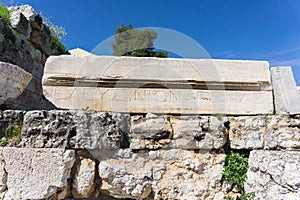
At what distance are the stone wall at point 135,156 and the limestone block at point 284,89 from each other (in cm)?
65

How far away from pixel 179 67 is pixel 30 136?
155 centimetres

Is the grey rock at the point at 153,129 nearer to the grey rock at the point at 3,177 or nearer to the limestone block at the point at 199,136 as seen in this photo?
the limestone block at the point at 199,136

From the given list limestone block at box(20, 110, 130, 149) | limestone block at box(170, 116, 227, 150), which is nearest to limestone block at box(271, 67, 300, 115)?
limestone block at box(170, 116, 227, 150)

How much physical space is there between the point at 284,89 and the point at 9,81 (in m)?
2.53

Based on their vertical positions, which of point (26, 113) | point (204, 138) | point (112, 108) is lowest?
point (204, 138)

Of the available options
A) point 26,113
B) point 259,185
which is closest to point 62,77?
point 26,113

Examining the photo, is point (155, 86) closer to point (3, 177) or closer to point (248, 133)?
point (248, 133)

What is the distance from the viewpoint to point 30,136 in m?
1.67

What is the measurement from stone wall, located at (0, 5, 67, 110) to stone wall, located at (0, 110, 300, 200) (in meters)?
1.54

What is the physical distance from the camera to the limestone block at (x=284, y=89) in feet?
7.73

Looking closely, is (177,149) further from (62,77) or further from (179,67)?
(62,77)

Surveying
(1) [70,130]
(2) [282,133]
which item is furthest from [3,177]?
(2) [282,133]

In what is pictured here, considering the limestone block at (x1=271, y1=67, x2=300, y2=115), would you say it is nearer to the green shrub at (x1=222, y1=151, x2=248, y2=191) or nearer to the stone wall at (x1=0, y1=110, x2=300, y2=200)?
the stone wall at (x1=0, y1=110, x2=300, y2=200)

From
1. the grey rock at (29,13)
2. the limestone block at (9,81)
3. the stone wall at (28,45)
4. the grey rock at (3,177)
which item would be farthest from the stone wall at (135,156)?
the grey rock at (29,13)
